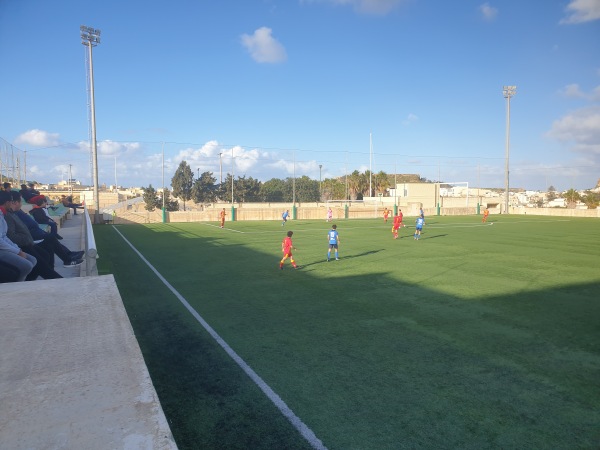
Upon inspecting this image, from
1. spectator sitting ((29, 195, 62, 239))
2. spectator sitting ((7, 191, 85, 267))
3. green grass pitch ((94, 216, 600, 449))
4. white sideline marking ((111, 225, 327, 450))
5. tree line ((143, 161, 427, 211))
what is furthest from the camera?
tree line ((143, 161, 427, 211))

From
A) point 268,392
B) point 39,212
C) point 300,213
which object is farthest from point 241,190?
point 268,392

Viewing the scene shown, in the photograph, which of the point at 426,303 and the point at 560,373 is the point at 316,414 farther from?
the point at 426,303

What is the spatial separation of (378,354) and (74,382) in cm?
411

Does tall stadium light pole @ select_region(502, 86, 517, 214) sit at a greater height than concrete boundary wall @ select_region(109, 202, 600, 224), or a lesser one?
greater

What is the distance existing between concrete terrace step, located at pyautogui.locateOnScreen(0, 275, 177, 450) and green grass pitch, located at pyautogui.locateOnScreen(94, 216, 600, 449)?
1.07 metres

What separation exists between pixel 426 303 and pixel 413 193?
2284 inches

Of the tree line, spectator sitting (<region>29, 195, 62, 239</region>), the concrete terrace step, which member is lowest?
the concrete terrace step

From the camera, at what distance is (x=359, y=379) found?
5109mm

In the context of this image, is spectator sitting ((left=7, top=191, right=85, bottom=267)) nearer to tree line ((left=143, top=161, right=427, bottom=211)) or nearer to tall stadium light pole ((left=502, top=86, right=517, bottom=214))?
tree line ((left=143, top=161, right=427, bottom=211))

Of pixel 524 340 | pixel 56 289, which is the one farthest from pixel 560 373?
pixel 56 289

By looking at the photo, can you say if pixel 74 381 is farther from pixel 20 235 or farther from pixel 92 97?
pixel 92 97

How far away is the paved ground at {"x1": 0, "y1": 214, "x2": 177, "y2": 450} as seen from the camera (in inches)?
96.3

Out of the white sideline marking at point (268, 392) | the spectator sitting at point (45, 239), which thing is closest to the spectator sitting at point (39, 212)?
the spectator sitting at point (45, 239)

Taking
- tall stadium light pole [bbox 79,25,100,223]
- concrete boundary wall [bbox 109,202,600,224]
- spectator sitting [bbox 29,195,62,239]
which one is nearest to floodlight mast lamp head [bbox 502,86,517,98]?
concrete boundary wall [bbox 109,202,600,224]
